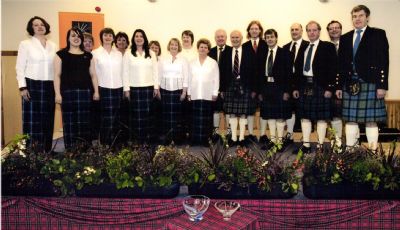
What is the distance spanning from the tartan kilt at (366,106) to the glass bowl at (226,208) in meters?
2.18

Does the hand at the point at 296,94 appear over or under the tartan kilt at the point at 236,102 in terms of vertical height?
over

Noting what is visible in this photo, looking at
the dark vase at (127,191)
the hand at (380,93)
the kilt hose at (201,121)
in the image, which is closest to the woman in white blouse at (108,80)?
the kilt hose at (201,121)

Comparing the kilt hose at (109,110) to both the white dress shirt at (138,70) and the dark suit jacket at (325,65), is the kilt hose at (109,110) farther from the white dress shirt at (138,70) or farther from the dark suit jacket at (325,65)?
the dark suit jacket at (325,65)

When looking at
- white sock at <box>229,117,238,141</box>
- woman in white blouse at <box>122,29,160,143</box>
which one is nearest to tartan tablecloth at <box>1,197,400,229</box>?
woman in white blouse at <box>122,29,160,143</box>

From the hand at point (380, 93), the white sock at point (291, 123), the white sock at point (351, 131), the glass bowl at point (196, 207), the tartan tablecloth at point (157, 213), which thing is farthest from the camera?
the white sock at point (291, 123)

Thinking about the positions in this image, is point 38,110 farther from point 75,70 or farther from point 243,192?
point 243,192

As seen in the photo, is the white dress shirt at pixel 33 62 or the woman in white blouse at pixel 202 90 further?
the woman in white blouse at pixel 202 90

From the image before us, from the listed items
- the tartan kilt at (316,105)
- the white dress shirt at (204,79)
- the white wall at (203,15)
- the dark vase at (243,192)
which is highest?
the white wall at (203,15)

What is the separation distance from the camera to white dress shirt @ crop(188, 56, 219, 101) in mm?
4973

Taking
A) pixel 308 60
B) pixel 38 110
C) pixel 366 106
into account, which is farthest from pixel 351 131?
pixel 38 110

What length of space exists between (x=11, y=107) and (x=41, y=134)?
271 cm

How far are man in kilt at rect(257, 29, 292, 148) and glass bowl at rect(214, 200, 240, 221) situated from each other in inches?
98.3

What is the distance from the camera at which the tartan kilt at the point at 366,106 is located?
3959mm

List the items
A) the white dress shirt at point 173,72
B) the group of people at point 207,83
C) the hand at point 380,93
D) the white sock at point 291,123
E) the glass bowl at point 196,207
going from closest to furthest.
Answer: the glass bowl at point 196,207 → the hand at point 380,93 → the group of people at point 207,83 → the white dress shirt at point 173,72 → the white sock at point 291,123
